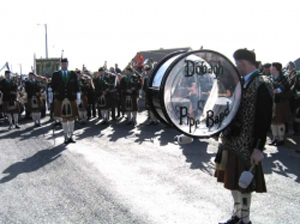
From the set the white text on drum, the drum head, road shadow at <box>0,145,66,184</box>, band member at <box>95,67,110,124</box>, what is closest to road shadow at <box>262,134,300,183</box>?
the drum head

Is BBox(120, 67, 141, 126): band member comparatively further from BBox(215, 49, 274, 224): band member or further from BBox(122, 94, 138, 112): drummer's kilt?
BBox(215, 49, 274, 224): band member

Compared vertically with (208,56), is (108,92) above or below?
below

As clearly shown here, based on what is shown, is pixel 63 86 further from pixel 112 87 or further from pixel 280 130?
pixel 280 130

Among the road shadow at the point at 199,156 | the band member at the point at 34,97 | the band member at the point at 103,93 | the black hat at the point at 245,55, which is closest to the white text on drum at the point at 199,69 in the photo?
the black hat at the point at 245,55

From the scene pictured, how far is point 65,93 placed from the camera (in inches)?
280

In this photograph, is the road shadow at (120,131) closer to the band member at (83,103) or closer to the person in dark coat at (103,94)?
the person in dark coat at (103,94)

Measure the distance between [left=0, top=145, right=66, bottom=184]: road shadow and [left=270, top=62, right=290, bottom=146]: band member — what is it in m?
4.82

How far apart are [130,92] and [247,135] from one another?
7.41 metres

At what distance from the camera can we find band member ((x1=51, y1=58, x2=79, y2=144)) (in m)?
7.09

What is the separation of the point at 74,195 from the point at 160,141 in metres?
3.56

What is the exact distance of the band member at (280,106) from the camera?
6320 mm

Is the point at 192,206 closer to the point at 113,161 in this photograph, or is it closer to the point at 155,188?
the point at 155,188

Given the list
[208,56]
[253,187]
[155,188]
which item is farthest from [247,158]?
[155,188]

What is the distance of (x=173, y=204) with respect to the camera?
3.61 metres
